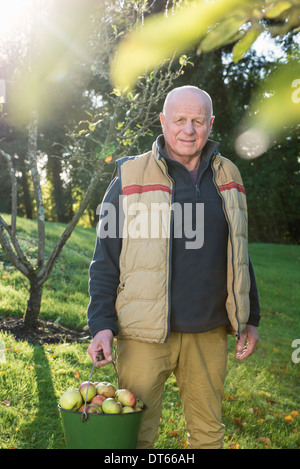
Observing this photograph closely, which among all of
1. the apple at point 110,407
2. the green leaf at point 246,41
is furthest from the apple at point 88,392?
the green leaf at point 246,41

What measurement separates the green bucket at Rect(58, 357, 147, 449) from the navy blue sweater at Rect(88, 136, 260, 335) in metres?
0.44

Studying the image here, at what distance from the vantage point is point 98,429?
1938 mm

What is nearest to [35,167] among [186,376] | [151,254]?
[151,254]

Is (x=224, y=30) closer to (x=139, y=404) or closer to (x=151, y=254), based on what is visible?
(x=151, y=254)

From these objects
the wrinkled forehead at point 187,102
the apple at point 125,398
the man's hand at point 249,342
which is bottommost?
the apple at point 125,398

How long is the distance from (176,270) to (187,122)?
0.78 meters

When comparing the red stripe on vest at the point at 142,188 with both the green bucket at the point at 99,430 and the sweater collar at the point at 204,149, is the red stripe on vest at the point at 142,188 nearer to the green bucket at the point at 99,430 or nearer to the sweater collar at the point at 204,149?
the sweater collar at the point at 204,149

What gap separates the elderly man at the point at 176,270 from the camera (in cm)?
230

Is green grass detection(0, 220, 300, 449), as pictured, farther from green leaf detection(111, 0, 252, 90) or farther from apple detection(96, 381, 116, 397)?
green leaf detection(111, 0, 252, 90)

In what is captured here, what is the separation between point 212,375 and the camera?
2543 millimetres
